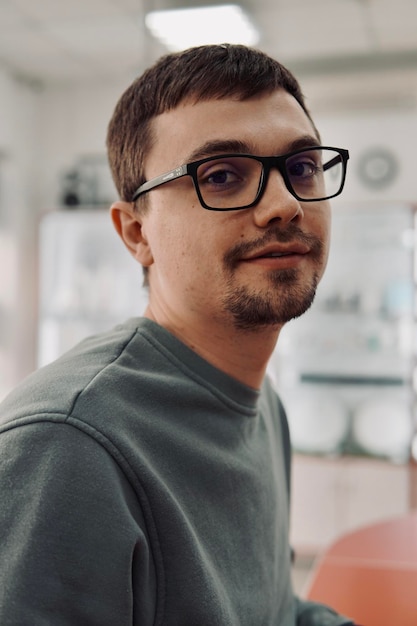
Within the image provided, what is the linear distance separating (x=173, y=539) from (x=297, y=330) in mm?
3508

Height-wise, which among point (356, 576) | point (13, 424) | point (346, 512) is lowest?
point (346, 512)

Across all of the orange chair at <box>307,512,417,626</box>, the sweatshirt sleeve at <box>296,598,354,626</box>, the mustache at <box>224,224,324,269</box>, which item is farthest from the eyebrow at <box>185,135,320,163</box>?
the orange chair at <box>307,512,417,626</box>

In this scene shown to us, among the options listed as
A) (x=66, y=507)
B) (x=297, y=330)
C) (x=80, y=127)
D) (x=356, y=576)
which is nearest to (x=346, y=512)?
(x=297, y=330)

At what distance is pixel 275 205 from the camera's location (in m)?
0.93

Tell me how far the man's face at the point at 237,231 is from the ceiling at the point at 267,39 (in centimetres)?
260

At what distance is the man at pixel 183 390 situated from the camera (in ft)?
2.37

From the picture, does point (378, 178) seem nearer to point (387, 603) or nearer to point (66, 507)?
point (387, 603)

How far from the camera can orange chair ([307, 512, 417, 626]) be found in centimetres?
150

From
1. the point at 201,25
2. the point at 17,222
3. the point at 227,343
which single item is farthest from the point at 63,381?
the point at 17,222

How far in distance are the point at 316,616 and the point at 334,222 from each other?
127 inches

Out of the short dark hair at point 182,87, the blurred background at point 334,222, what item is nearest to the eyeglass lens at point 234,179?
the short dark hair at point 182,87

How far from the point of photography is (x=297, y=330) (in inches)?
168

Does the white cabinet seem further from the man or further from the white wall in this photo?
the man

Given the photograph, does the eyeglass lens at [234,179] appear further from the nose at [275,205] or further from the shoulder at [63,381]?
the shoulder at [63,381]
